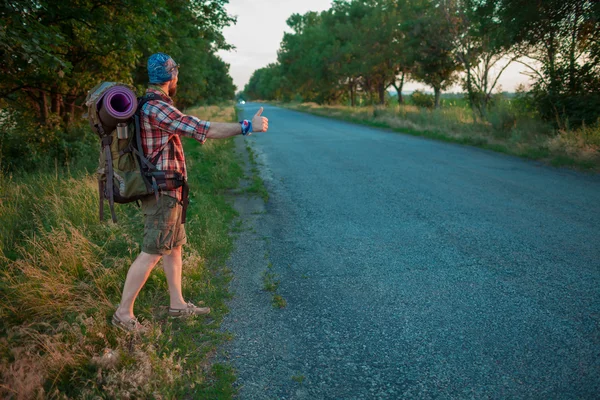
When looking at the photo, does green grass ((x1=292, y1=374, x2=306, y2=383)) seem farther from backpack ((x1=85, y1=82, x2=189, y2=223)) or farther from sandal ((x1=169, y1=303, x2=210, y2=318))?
backpack ((x1=85, y1=82, x2=189, y2=223))

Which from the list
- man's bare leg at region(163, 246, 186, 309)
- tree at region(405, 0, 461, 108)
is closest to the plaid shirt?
man's bare leg at region(163, 246, 186, 309)

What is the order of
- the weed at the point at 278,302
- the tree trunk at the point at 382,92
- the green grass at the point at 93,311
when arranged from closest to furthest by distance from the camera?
the green grass at the point at 93,311 < the weed at the point at 278,302 < the tree trunk at the point at 382,92

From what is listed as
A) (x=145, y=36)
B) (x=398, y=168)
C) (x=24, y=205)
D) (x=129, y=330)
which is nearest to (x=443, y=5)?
(x=398, y=168)

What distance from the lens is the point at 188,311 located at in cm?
348

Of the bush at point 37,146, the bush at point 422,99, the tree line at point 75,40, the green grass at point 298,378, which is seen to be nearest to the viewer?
the green grass at point 298,378

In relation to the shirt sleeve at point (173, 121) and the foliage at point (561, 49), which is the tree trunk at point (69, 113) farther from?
the foliage at point (561, 49)

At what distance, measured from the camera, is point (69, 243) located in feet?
13.1

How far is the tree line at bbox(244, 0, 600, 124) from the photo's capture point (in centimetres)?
1166

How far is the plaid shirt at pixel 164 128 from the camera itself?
2.98 metres

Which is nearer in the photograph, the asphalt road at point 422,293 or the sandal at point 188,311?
the asphalt road at point 422,293

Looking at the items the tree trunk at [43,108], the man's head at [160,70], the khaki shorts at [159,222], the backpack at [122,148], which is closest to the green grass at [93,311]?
the khaki shorts at [159,222]

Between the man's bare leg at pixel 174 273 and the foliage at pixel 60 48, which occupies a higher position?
the foliage at pixel 60 48

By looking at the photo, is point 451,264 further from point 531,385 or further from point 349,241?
point 531,385

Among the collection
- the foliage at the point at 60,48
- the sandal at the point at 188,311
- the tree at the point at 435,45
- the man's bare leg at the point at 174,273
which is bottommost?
the sandal at the point at 188,311
